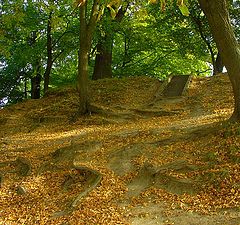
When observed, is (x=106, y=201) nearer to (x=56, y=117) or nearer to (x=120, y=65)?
(x=56, y=117)

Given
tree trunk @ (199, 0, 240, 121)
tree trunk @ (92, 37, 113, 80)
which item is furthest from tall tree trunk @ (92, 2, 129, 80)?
tree trunk @ (199, 0, 240, 121)

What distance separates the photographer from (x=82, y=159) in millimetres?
9422

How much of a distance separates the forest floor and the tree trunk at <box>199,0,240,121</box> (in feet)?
3.98

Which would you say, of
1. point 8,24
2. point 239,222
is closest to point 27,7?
point 8,24

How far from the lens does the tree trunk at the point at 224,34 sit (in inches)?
318

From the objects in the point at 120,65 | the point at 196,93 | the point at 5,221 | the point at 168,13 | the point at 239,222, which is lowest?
the point at 5,221

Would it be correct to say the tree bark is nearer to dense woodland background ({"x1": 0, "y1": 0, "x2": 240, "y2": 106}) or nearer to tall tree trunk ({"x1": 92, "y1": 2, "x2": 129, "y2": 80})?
dense woodland background ({"x1": 0, "y1": 0, "x2": 240, "y2": 106})

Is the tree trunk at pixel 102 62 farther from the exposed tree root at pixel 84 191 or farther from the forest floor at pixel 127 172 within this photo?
the exposed tree root at pixel 84 191

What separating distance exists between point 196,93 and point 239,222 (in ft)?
37.6

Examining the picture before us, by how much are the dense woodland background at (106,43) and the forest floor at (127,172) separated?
5593 millimetres

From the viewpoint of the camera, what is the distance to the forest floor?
21.2 ft

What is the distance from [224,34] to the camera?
8.12 metres

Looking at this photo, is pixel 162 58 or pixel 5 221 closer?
pixel 5 221

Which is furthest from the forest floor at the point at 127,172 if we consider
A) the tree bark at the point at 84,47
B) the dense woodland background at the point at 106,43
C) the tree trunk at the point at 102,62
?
the tree trunk at the point at 102,62
